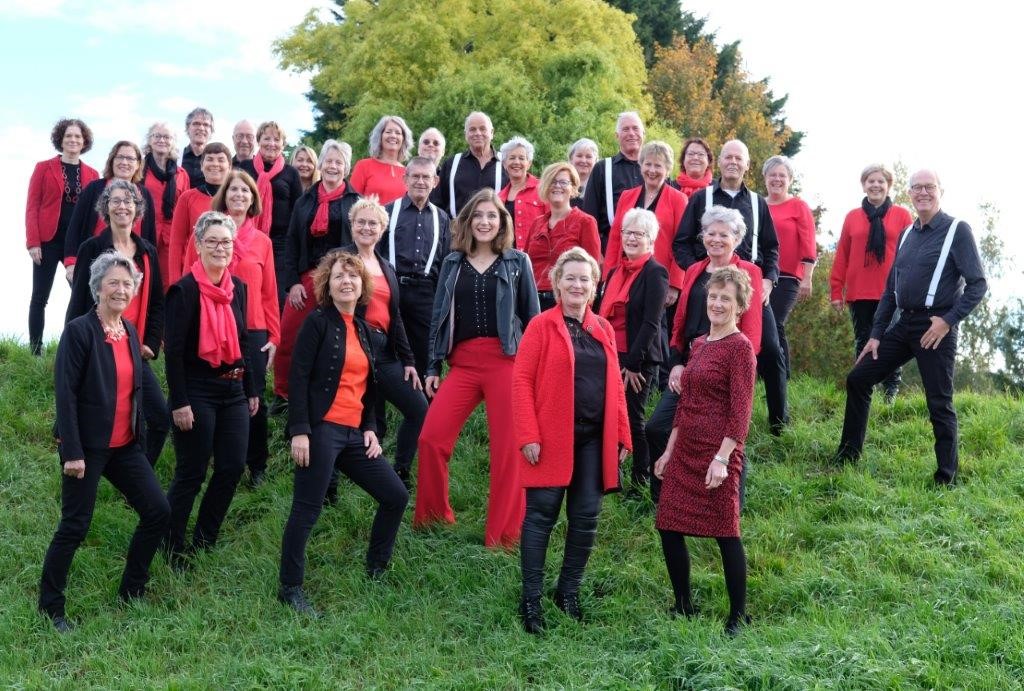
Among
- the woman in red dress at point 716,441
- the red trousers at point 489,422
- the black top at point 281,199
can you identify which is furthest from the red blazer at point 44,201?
the woman in red dress at point 716,441

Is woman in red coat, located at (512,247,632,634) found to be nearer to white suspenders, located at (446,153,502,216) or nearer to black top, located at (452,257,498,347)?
black top, located at (452,257,498,347)

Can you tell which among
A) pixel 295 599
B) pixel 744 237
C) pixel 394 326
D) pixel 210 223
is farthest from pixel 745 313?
pixel 210 223

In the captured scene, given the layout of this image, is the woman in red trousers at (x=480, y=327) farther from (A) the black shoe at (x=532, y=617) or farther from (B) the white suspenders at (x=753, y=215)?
(B) the white suspenders at (x=753, y=215)

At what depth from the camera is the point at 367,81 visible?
2586cm

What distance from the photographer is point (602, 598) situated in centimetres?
666

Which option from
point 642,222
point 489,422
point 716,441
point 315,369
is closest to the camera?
point 716,441

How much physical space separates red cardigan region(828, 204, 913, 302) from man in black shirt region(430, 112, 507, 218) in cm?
339

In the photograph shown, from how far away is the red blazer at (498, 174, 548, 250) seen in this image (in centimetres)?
884

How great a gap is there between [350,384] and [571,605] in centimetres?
194

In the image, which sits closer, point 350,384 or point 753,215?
point 350,384

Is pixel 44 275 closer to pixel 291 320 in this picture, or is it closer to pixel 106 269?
pixel 291 320

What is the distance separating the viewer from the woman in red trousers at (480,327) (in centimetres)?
705

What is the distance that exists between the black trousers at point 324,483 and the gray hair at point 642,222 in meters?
2.42

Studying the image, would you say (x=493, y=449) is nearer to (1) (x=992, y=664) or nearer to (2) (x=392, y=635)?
(2) (x=392, y=635)
